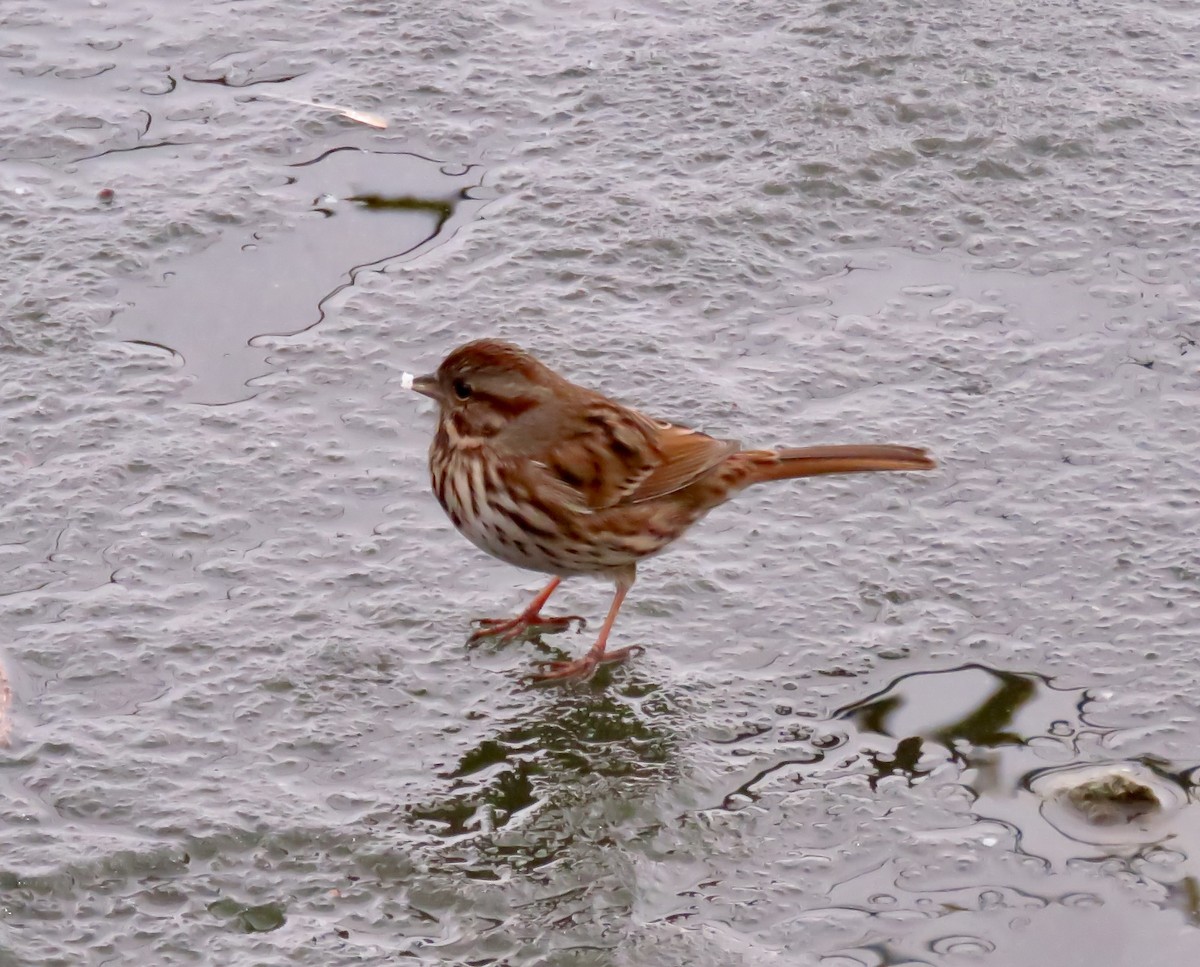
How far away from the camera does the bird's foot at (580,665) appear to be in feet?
16.5

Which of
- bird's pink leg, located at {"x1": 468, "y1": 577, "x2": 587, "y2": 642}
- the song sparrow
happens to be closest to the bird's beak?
the song sparrow

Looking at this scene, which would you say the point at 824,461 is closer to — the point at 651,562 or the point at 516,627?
the point at 651,562

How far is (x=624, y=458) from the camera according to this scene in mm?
5398

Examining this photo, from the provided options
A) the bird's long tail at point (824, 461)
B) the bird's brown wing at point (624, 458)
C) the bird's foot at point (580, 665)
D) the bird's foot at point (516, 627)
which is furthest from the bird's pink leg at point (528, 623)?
the bird's long tail at point (824, 461)

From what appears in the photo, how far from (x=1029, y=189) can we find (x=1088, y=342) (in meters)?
0.95

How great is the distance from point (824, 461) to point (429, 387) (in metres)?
1.27

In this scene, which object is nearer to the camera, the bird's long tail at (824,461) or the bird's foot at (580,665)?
the bird's foot at (580,665)

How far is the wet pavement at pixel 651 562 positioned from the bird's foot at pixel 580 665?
46mm

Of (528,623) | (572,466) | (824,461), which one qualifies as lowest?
(528,623)

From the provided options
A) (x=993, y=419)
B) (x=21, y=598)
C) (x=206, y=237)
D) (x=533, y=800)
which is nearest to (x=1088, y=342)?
(x=993, y=419)

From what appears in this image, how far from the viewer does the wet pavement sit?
14.0 feet

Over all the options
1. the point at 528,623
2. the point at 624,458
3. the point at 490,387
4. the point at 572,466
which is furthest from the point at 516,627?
the point at 490,387

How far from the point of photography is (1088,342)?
6184 mm

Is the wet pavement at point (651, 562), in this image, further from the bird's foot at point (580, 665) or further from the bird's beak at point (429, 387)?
the bird's beak at point (429, 387)
